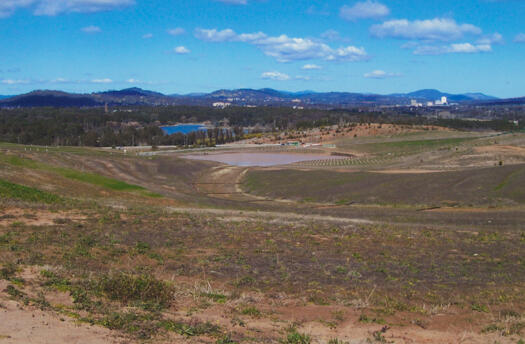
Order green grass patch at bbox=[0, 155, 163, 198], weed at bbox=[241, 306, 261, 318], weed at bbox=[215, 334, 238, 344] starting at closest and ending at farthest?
weed at bbox=[215, 334, 238, 344] → weed at bbox=[241, 306, 261, 318] → green grass patch at bbox=[0, 155, 163, 198]

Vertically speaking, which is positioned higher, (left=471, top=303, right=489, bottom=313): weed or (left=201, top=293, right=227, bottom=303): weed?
(left=201, top=293, right=227, bottom=303): weed

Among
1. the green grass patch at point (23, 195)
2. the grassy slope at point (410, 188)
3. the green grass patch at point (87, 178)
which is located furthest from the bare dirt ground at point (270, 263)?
the green grass patch at point (87, 178)

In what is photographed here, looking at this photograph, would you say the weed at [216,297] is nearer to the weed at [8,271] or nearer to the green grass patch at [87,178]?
the weed at [8,271]

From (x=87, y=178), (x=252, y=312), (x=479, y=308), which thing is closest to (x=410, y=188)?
(x=87, y=178)

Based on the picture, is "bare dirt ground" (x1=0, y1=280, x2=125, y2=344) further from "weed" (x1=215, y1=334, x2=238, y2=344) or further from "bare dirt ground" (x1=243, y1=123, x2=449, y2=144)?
"bare dirt ground" (x1=243, y1=123, x2=449, y2=144)

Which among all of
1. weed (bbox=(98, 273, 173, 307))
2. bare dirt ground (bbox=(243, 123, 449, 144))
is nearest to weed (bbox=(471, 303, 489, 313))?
weed (bbox=(98, 273, 173, 307))

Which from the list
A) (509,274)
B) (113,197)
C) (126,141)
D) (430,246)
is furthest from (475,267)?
(126,141)
